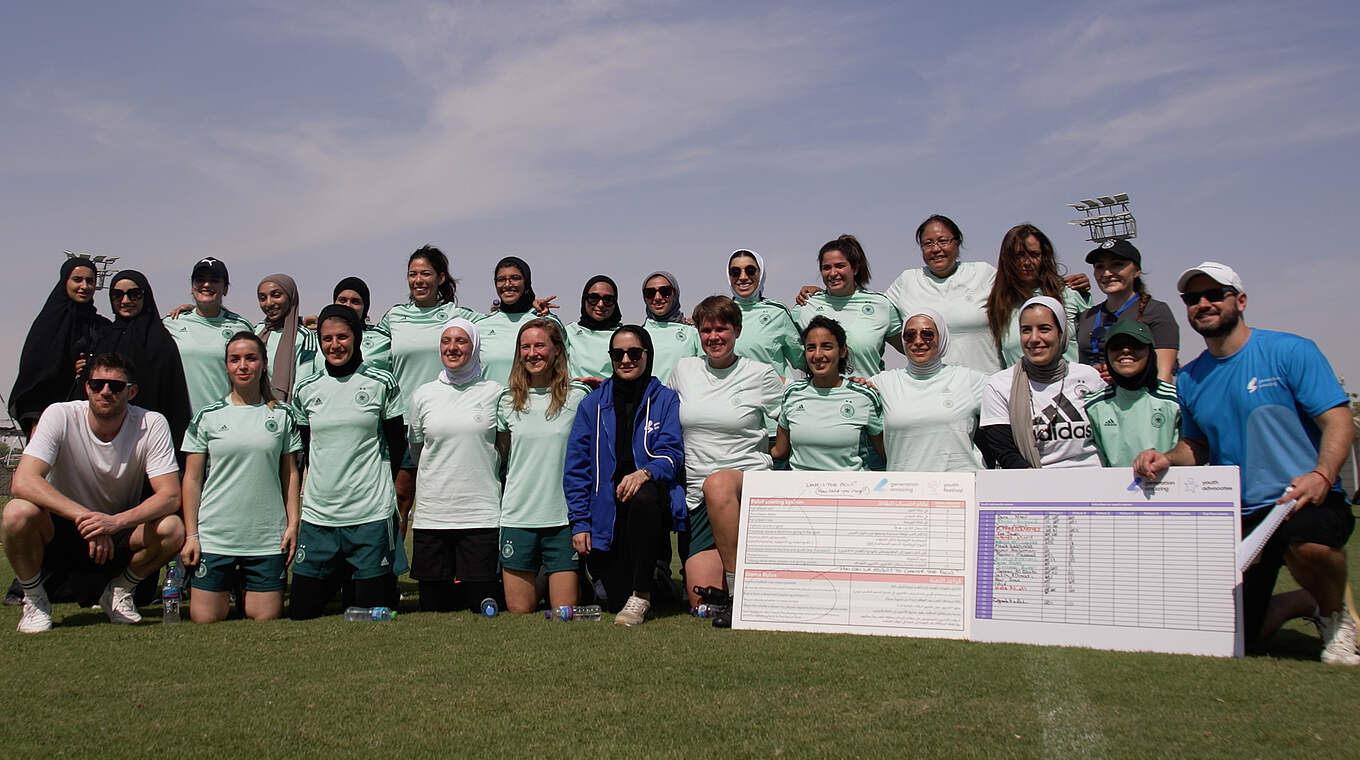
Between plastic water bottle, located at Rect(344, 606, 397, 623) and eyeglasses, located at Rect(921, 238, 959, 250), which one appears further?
eyeglasses, located at Rect(921, 238, 959, 250)

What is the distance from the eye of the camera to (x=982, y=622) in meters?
5.01

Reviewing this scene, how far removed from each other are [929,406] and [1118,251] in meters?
1.67

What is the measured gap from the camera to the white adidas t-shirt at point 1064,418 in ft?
17.7

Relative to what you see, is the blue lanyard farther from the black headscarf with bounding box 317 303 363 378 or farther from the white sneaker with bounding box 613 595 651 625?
the black headscarf with bounding box 317 303 363 378

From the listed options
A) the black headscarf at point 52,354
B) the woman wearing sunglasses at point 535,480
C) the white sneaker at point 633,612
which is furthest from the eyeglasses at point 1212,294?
the black headscarf at point 52,354

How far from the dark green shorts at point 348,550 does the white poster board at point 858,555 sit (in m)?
2.26

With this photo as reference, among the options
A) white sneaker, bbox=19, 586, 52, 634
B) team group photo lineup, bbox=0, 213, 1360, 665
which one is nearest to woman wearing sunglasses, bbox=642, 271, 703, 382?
team group photo lineup, bbox=0, 213, 1360, 665

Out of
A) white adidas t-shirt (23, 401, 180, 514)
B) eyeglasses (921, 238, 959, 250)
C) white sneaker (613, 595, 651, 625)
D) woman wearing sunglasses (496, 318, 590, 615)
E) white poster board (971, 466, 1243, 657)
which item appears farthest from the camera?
eyeglasses (921, 238, 959, 250)

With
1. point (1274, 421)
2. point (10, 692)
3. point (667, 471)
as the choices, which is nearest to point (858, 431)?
point (667, 471)

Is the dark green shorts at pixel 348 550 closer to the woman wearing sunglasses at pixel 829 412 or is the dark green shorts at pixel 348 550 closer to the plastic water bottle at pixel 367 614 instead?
the plastic water bottle at pixel 367 614

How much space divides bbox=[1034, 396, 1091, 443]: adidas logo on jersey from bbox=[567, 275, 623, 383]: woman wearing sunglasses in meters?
3.11

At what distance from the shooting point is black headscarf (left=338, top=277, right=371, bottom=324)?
754cm

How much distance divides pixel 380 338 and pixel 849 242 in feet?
11.8

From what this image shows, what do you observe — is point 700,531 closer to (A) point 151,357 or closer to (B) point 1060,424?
(B) point 1060,424
